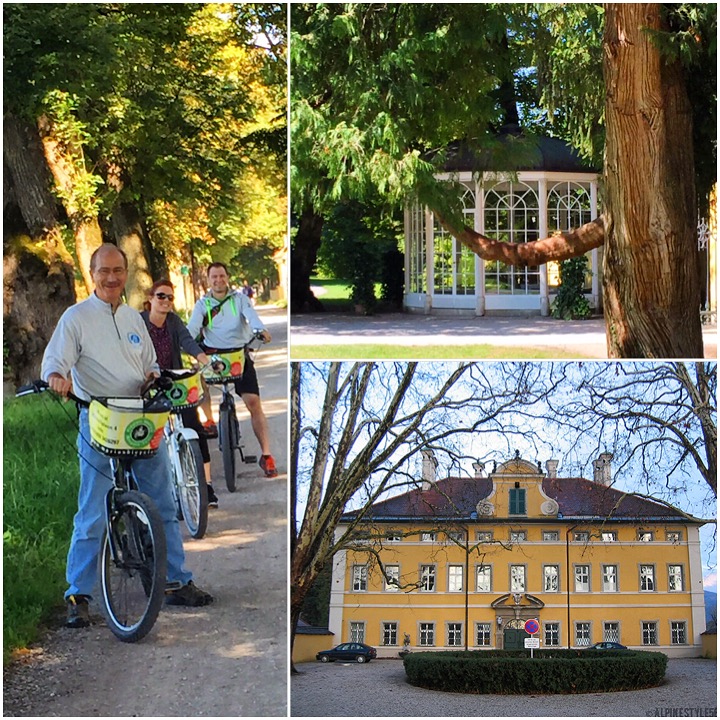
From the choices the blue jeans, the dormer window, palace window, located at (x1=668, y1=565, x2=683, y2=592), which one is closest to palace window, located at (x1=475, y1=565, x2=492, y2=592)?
the dormer window

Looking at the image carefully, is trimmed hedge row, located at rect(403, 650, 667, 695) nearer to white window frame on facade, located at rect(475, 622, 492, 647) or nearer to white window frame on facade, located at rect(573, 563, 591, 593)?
white window frame on facade, located at rect(475, 622, 492, 647)

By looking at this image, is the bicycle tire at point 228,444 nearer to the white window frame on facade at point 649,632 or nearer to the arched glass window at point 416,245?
the arched glass window at point 416,245

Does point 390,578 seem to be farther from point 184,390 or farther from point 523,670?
point 184,390

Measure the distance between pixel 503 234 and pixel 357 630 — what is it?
1.80m

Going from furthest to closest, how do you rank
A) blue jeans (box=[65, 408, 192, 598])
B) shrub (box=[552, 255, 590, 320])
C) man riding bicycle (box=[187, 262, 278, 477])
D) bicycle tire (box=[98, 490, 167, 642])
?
shrub (box=[552, 255, 590, 320]) → man riding bicycle (box=[187, 262, 278, 477]) → blue jeans (box=[65, 408, 192, 598]) → bicycle tire (box=[98, 490, 167, 642])

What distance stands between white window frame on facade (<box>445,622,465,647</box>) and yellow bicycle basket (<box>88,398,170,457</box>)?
1384mm

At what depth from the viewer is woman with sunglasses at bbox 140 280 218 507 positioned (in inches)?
178

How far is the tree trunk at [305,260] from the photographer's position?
15.0 ft

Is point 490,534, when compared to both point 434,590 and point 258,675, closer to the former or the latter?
point 434,590

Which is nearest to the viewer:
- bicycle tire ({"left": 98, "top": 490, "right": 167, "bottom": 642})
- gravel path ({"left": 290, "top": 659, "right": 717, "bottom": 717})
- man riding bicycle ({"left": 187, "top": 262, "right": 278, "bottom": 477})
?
bicycle tire ({"left": 98, "top": 490, "right": 167, "bottom": 642})

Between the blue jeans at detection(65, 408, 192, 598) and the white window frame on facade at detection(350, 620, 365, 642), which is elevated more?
the blue jeans at detection(65, 408, 192, 598)

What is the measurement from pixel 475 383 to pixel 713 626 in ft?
4.58

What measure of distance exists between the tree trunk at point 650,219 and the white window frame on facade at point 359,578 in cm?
140

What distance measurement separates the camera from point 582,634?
4.57m
